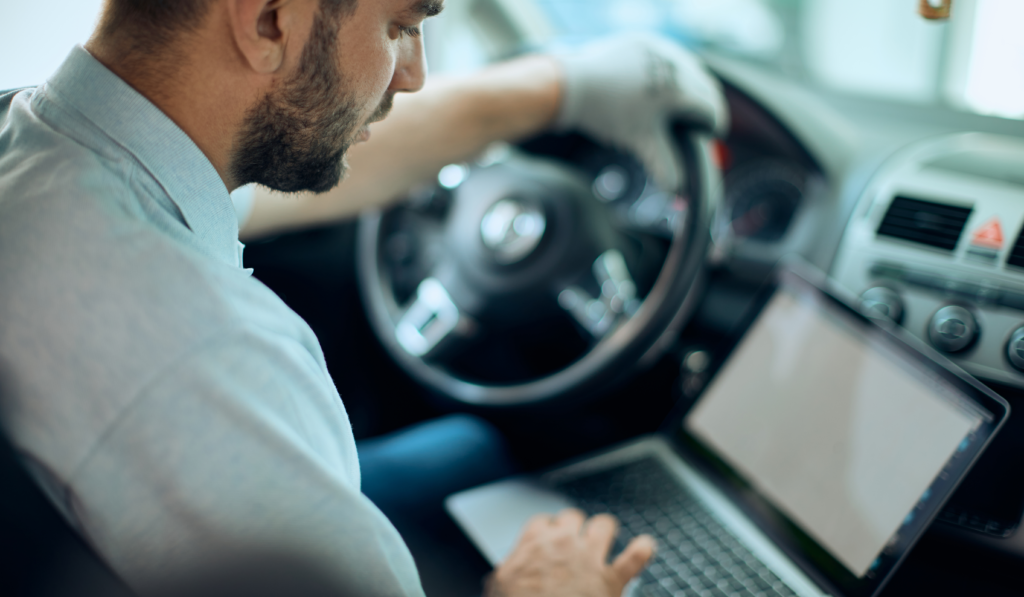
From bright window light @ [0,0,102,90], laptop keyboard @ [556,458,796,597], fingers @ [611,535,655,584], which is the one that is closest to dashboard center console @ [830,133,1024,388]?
laptop keyboard @ [556,458,796,597]

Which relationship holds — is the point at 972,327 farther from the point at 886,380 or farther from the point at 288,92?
the point at 288,92

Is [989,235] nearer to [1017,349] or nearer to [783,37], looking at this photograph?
[1017,349]

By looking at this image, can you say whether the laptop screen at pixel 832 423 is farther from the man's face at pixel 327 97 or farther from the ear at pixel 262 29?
the ear at pixel 262 29

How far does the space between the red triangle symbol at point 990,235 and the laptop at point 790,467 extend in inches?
6.5

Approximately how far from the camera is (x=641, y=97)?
1163 millimetres

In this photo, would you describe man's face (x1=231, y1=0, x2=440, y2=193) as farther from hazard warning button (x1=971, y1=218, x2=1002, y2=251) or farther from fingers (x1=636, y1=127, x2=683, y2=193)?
hazard warning button (x1=971, y1=218, x2=1002, y2=251)

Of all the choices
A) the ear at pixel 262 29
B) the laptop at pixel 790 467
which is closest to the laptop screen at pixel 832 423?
the laptop at pixel 790 467

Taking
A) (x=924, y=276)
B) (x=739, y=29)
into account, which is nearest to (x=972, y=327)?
(x=924, y=276)

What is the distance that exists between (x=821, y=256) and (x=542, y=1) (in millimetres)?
1013

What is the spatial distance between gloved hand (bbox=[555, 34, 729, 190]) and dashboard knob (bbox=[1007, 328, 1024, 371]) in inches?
19.6

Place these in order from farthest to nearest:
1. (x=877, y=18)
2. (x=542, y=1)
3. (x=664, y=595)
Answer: (x=542, y=1)
(x=877, y=18)
(x=664, y=595)

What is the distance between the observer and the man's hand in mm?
747

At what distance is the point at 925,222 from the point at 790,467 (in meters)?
0.41

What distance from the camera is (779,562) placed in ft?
2.89
